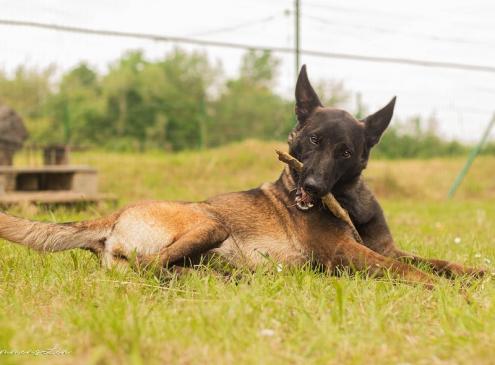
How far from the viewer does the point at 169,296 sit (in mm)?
3035

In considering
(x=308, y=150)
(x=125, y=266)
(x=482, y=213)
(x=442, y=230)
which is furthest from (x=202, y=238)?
(x=482, y=213)

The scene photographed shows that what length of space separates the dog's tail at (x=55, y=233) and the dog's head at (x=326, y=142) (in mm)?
1255

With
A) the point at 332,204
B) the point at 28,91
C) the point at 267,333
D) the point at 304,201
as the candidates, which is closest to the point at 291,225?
the point at 304,201

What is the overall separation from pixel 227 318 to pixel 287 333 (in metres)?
0.25

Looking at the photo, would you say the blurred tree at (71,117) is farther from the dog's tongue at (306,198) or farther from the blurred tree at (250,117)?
the dog's tongue at (306,198)

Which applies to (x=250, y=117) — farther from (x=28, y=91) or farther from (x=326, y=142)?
(x=326, y=142)

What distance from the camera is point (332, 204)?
12.2 feet

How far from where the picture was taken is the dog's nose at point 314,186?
352 cm

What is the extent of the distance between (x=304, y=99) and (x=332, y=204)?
829 millimetres

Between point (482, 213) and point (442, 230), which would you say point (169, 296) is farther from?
point (482, 213)

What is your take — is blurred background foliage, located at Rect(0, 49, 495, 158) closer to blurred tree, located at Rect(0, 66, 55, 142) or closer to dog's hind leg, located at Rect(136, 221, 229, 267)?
blurred tree, located at Rect(0, 66, 55, 142)

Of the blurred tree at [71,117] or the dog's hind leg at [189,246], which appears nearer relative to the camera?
the dog's hind leg at [189,246]

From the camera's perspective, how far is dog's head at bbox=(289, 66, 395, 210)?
362 cm

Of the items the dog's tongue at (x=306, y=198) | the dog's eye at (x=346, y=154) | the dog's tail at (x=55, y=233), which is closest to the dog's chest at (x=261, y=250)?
the dog's tongue at (x=306, y=198)
